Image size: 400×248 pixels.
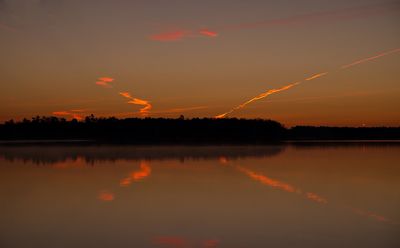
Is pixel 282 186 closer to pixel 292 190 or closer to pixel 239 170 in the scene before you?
pixel 292 190

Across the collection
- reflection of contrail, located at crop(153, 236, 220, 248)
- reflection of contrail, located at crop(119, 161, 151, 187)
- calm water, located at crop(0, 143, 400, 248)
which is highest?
reflection of contrail, located at crop(119, 161, 151, 187)

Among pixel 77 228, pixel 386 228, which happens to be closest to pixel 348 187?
pixel 386 228

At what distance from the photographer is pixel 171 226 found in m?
14.9

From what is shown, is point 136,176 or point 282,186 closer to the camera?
point 282,186

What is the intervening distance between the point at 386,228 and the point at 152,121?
142 meters

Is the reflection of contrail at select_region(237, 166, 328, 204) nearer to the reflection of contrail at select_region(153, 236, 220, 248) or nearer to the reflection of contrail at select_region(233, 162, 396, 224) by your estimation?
the reflection of contrail at select_region(233, 162, 396, 224)

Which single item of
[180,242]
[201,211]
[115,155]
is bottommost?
[180,242]

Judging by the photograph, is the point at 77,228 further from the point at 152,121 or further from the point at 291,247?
the point at 152,121

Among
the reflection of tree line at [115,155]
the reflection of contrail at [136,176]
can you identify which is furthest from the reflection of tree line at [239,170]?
the reflection of tree line at [115,155]

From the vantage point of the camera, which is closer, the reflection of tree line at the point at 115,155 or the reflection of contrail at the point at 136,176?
the reflection of contrail at the point at 136,176

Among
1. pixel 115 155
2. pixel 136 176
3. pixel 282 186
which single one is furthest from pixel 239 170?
pixel 115 155

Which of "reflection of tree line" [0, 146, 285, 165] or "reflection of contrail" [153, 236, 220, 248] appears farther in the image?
"reflection of tree line" [0, 146, 285, 165]

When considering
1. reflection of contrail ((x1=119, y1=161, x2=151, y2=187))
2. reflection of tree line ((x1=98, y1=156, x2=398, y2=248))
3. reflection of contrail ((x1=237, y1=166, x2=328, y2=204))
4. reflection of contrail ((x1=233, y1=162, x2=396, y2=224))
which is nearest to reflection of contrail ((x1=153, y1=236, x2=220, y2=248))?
reflection of tree line ((x1=98, y1=156, x2=398, y2=248))

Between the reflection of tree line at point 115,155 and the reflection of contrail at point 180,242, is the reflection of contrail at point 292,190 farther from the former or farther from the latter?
the reflection of tree line at point 115,155
